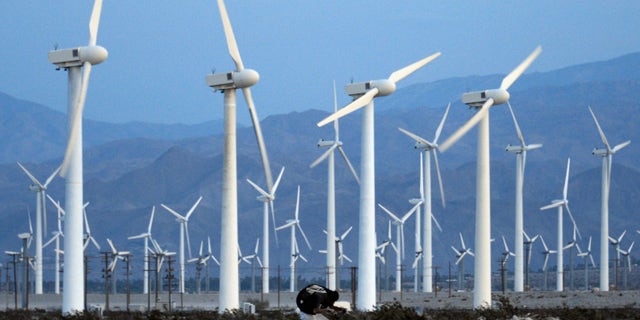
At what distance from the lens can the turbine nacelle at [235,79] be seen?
55.8 metres

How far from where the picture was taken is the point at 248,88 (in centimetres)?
5662

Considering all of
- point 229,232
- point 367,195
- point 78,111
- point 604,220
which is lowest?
point 229,232

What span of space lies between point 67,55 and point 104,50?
155 cm

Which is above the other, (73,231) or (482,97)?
(482,97)

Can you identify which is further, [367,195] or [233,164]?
[367,195]

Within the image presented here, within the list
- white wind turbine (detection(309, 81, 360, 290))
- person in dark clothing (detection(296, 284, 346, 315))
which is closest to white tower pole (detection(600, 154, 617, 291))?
white wind turbine (detection(309, 81, 360, 290))

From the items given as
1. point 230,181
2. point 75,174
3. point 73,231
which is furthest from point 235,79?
point 73,231

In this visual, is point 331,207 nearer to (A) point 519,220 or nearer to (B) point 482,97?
(A) point 519,220

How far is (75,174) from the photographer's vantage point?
171 ft

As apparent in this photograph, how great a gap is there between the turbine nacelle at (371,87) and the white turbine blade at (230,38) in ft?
31.4

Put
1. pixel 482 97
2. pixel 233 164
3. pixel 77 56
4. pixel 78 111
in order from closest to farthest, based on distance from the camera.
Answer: pixel 78 111 → pixel 77 56 → pixel 233 164 → pixel 482 97

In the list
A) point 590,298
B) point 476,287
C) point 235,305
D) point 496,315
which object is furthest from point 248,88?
point 590,298

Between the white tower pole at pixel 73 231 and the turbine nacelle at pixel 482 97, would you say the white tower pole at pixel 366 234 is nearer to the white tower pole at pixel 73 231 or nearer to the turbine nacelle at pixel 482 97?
the turbine nacelle at pixel 482 97

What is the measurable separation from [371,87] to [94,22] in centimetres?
1535
